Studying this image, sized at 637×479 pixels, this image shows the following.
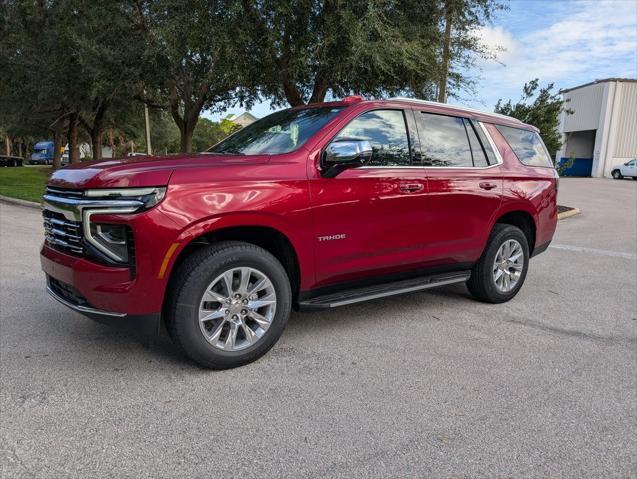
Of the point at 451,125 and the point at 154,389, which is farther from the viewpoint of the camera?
the point at 451,125

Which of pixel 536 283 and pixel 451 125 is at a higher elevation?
pixel 451 125

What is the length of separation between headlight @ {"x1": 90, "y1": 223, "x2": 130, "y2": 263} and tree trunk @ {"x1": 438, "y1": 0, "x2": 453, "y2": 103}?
11062 mm

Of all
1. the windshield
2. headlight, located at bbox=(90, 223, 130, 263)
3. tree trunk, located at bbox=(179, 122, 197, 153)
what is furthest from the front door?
tree trunk, located at bbox=(179, 122, 197, 153)

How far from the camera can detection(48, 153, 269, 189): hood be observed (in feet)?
10.3

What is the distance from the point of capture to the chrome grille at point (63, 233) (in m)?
3.29

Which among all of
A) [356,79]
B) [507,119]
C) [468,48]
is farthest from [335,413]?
[468,48]

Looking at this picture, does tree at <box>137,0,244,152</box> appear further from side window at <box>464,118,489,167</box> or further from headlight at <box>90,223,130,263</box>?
headlight at <box>90,223,130,263</box>

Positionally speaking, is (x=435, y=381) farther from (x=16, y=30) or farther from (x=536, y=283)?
(x=16, y=30)

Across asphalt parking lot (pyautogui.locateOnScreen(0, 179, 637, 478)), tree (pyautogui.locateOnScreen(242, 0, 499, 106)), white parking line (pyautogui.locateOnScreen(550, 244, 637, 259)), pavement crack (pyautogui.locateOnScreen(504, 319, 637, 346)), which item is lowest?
asphalt parking lot (pyautogui.locateOnScreen(0, 179, 637, 478))

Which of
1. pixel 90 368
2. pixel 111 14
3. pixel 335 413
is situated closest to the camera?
pixel 335 413

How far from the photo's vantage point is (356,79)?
12.0 metres

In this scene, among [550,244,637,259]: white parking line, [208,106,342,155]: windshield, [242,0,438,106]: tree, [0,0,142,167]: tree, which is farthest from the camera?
[0,0,142,167]: tree

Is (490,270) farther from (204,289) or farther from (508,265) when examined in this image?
(204,289)

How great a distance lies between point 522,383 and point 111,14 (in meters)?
15.1
